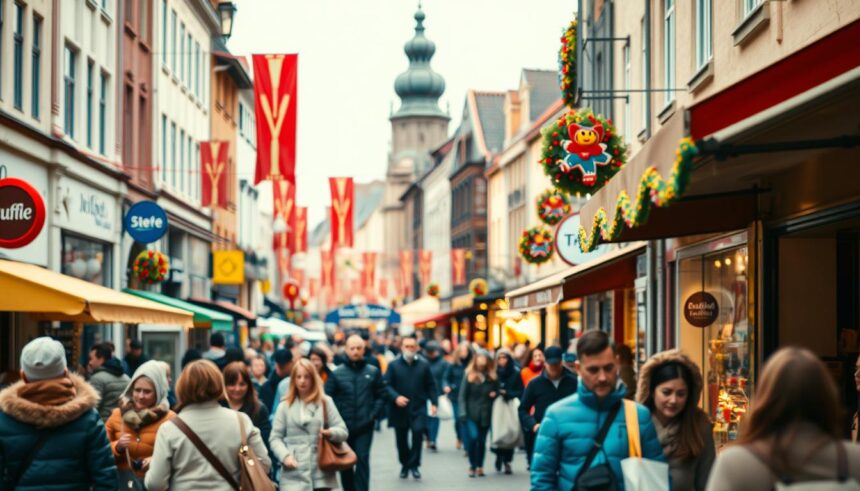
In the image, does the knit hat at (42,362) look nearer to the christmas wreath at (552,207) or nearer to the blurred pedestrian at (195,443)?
the blurred pedestrian at (195,443)

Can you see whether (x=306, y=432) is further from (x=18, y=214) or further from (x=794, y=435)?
(x=794, y=435)

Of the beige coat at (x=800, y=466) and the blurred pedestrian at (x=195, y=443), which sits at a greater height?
the beige coat at (x=800, y=466)

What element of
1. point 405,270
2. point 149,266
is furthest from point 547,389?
point 405,270

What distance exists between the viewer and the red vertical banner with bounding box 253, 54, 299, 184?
24.3m

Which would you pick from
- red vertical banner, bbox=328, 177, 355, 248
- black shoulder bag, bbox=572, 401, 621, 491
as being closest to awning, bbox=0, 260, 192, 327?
black shoulder bag, bbox=572, 401, 621, 491

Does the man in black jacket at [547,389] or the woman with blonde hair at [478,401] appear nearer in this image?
the man in black jacket at [547,389]

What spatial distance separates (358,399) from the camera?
50.0ft

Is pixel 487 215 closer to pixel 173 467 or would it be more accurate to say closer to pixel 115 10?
pixel 115 10

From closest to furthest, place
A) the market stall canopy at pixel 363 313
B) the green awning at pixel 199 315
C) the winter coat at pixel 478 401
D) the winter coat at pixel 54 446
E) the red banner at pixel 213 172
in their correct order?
1. the winter coat at pixel 54 446
2. the winter coat at pixel 478 401
3. the green awning at pixel 199 315
4. the red banner at pixel 213 172
5. the market stall canopy at pixel 363 313

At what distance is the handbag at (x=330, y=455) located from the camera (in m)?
12.1

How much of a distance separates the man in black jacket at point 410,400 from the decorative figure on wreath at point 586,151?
4.24 metres

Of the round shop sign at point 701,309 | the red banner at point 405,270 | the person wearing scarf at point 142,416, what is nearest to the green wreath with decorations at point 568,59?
the round shop sign at point 701,309

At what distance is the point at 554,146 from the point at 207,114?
2636 centimetres

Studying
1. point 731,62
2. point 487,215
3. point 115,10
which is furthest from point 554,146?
point 487,215
